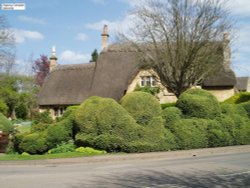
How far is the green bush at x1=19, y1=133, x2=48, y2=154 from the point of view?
2312cm

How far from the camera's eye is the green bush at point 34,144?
75.9 feet

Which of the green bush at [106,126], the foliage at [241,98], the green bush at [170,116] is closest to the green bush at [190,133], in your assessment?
the green bush at [170,116]

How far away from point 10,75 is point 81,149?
54806 mm

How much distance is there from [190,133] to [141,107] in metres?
3.09

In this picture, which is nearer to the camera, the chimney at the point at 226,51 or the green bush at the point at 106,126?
the green bush at the point at 106,126

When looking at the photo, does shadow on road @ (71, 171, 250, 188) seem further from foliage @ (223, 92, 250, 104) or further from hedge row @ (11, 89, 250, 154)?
foliage @ (223, 92, 250, 104)

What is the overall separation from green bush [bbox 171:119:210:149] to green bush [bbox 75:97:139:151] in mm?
2561

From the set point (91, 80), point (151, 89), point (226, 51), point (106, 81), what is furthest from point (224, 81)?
point (91, 80)

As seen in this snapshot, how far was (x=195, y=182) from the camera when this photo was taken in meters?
11.8

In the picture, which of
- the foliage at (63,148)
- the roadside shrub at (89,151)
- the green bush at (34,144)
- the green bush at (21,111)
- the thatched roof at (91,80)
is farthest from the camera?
the green bush at (21,111)

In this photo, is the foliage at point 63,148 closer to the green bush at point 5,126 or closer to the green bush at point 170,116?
the green bush at point 170,116

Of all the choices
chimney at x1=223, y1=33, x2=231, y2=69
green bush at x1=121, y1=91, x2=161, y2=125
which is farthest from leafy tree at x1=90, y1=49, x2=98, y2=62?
green bush at x1=121, y1=91, x2=161, y2=125

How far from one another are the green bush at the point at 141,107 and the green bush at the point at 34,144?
16.0ft

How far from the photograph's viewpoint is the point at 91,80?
50375 mm
